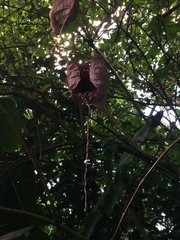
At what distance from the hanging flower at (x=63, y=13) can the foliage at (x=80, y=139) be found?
61 centimetres

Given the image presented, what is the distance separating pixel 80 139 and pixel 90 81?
724 millimetres

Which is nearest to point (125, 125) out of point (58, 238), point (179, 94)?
point (179, 94)

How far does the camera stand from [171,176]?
6.46 ft

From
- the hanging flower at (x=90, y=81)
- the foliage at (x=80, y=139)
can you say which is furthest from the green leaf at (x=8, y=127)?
the hanging flower at (x=90, y=81)

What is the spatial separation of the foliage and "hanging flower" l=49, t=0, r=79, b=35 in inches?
24.1

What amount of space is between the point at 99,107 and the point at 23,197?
92 centimetres

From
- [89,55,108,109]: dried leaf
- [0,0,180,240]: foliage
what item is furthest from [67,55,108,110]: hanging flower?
[0,0,180,240]: foliage

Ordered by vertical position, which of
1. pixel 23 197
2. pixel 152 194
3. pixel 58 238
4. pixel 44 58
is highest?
pixel 44 58

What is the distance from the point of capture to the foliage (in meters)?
1.84

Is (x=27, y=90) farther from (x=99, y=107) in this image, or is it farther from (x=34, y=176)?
(x=99, y=107)

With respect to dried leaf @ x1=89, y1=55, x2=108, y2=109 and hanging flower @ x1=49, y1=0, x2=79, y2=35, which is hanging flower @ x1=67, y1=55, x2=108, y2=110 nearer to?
dried leaf @ x1=89, y1=55, x2=108, y2=109

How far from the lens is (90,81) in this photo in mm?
1203

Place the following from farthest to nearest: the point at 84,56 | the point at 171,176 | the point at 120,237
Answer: the point at 84,56, the point at 120,237, the point at 171,176

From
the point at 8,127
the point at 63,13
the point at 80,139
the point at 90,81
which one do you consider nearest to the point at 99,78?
the point at 90,81
